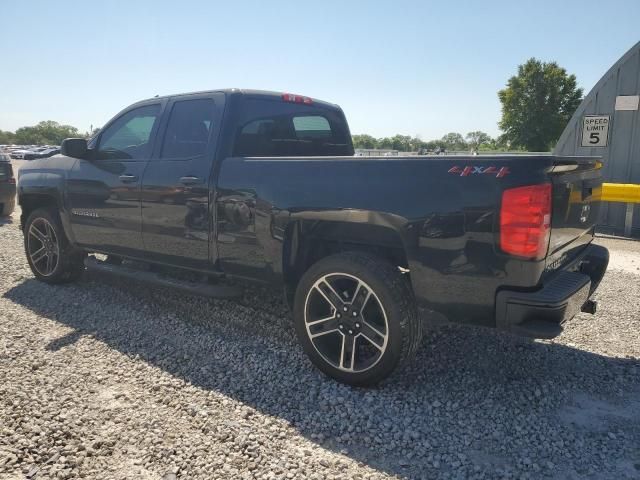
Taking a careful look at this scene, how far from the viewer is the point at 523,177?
261 centimetres

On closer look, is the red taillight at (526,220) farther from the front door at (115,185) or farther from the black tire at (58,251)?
the black tire at (58,251)

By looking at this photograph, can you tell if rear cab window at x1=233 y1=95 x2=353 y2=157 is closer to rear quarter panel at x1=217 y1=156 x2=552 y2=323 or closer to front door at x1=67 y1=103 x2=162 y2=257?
rear quarter panel at x1=217 y1=156 x2=552 y2=323

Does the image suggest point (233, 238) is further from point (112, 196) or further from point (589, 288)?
point (589, 288)

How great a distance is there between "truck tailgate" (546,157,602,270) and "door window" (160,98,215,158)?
2.61 metres

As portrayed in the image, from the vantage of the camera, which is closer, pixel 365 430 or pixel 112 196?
pixel 365 430

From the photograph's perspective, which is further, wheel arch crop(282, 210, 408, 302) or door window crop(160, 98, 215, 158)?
door window crop(160, 98, 215, 158)

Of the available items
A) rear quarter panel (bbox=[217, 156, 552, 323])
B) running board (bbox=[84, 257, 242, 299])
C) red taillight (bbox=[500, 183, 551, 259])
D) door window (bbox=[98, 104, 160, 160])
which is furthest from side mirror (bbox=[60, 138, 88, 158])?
red taillight (bbox=[500, 183, 551, 259])

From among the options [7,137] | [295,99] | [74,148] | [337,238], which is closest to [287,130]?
[295,99]

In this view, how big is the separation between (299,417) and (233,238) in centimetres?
144

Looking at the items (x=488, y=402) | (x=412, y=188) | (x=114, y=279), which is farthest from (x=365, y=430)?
(x=114, y=279)

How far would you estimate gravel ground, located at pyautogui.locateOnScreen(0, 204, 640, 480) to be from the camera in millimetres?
2553

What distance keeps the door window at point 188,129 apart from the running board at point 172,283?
1063 mm

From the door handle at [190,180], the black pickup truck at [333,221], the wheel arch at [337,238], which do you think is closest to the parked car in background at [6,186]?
the black pickup truck at [333,221]

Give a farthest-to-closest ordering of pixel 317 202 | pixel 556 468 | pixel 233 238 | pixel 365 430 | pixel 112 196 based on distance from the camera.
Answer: pixel 112 196 → pixel 233 238 → pixel 317 202 → pixel 365 430 → pixel 556 468
